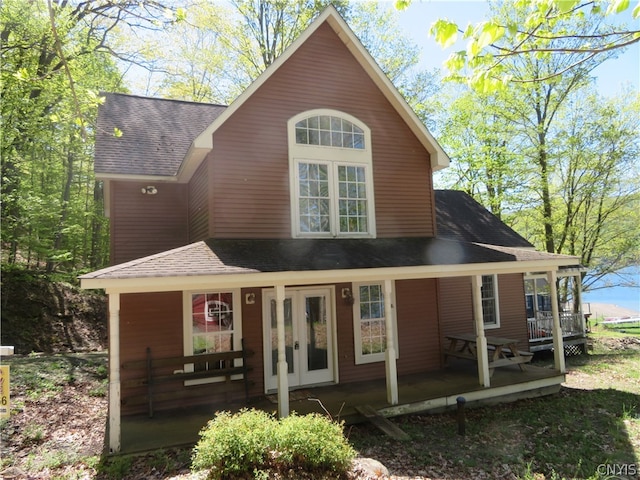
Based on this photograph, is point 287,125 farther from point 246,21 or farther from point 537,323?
point 246,21

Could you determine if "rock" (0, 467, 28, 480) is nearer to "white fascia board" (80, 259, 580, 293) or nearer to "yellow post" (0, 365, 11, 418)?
"yellow post" (0, 365, 11, 418)

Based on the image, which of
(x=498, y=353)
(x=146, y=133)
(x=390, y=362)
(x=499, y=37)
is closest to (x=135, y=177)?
(x=146, y=133)

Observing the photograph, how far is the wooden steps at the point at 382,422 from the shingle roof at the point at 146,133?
A: 23.6ft

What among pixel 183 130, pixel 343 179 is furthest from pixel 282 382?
pixel 183 130

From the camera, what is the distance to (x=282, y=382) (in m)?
7.07

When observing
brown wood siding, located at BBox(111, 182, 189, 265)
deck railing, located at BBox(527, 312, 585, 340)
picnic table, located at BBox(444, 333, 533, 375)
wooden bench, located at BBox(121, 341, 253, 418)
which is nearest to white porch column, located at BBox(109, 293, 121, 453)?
wooden bench, located at BBox(121, 341, 253, 418)

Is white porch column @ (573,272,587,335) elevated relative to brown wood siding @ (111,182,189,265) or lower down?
lower down

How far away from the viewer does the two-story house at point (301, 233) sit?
8086mm

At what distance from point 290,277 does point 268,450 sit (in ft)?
9.66

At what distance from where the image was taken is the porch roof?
6340mm

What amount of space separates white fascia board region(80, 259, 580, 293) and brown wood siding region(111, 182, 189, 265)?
13.7ft

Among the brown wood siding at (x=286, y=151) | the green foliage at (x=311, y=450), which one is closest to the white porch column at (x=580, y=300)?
the brown wood siding at (x=286, y=151)

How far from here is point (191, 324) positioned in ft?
27.7

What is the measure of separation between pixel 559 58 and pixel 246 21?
1704 cm
